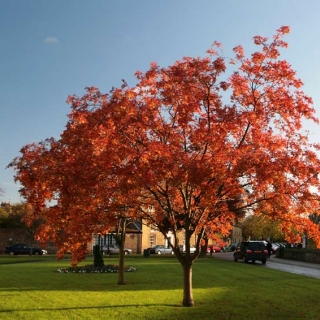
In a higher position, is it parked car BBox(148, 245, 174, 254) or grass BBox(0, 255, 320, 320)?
parked car BBox(148, 245, 174, 254)

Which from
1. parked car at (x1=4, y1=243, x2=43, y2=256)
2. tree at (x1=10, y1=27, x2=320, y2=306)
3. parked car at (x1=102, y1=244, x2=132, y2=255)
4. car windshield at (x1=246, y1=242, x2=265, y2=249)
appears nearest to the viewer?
tree at (x1=10, y1=27, x2=320, y2=306)

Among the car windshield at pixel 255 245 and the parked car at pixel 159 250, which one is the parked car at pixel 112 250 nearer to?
the parked car at pixel 159 250

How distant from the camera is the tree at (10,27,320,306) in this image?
39.5 ft

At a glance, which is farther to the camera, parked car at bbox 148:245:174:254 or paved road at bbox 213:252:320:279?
parked car at bbox 148:245:174:254

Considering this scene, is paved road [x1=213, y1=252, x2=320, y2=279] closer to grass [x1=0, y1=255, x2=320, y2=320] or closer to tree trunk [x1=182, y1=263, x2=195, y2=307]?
grass [x1=0, y1=255, x2=320, y2=320]

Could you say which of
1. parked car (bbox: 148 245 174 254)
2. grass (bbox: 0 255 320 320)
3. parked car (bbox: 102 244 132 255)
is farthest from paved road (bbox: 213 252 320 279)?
parked car (bbox: 102 244 132 255)

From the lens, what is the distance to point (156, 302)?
14641 mm

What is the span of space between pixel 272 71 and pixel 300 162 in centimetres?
272

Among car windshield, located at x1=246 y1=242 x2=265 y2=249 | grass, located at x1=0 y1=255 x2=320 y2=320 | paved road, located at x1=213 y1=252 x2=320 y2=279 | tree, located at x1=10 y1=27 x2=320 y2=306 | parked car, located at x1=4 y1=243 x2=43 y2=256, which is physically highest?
tree, located at x1=10 y1=27 x2=320 y2=306

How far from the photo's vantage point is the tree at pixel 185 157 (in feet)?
39.5

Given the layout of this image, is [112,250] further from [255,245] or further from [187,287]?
[187,287]

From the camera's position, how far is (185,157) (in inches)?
478

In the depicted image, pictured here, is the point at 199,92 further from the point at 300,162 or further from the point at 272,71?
the point at 300,162

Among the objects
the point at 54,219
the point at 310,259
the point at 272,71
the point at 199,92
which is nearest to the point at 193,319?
the point at 54,219
